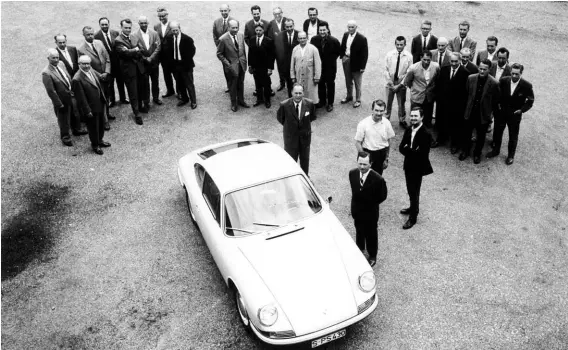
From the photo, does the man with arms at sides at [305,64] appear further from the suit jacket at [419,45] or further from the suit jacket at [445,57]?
the suit jacket at [445,57]

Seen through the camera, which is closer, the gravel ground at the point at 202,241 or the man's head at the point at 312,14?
the gravel ground at the point at 202,241

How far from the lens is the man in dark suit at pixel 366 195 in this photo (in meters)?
6.32

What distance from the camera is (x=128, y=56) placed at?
34.0 feet

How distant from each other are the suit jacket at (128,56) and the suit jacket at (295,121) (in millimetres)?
3968

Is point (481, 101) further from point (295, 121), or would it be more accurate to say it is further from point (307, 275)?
point (307, 275)

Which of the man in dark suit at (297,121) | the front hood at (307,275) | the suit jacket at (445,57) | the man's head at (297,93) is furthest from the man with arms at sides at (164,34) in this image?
the front hood at (307,275)

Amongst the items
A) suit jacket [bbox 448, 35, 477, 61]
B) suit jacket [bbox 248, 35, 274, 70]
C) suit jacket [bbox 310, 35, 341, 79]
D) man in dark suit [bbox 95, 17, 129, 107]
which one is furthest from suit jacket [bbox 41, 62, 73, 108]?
suit jacket [bbox 448, 35, 477, 61]

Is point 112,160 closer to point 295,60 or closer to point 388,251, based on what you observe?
point 295,60

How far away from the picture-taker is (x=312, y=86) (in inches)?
422

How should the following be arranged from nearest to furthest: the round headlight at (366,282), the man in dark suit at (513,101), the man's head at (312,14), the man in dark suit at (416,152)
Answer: the round headlight at (366,282) < the man in dark suit at (416,152) < the man in dark suit at (513,101) < the man's head at (312,14)

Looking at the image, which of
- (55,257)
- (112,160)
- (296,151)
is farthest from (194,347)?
(112,160)

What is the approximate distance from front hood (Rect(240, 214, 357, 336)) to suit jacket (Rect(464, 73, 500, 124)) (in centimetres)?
436

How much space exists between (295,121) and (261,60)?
3266 millimetres

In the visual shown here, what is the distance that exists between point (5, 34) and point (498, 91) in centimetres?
1428
